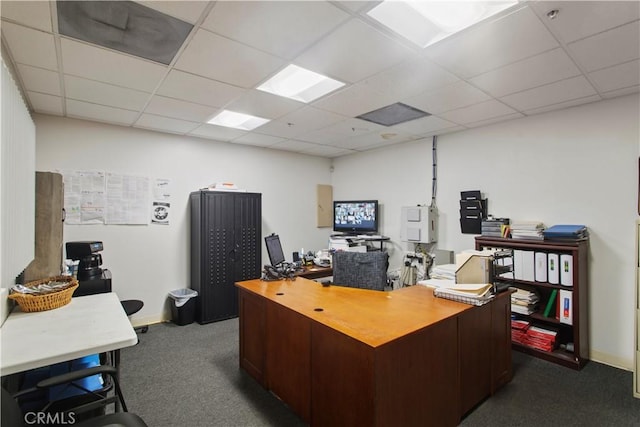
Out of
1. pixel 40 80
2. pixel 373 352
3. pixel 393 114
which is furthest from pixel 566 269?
pixel 40 80

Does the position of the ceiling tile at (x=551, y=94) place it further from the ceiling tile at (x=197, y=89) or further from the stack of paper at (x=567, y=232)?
the ceiling tile at (x=197, y=89)

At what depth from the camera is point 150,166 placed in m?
4.07

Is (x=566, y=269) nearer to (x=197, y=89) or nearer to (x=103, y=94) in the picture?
(x=197, y=89)

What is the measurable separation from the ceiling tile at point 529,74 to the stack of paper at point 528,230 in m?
1.35

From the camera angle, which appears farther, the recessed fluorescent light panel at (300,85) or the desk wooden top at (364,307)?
the recessed fluorescent light panel at (300,85)

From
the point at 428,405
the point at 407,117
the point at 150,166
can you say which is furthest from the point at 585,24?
the point at 150,166

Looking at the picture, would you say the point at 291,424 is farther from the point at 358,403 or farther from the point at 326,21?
the point at 326,21

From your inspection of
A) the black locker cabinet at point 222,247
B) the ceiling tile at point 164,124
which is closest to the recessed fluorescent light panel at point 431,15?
the ceiling tile at point 164,124

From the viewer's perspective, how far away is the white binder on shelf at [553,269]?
297 cm

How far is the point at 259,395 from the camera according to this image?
2.43m

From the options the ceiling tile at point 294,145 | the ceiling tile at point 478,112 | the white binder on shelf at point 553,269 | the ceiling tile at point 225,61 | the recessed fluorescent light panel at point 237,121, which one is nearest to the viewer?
the ceiling tile at point 225,61

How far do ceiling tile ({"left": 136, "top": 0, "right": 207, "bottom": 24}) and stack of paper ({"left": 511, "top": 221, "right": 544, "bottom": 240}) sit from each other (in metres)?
3.36

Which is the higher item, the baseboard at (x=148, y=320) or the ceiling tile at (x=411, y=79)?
the ceiling tile at (x=411, y=79)

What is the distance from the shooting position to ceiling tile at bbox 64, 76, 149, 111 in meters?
2.59
